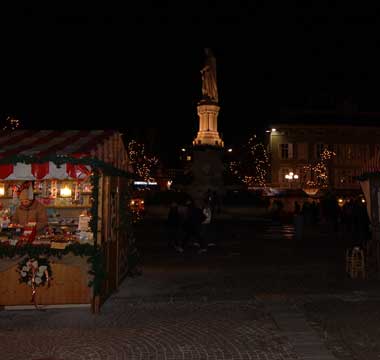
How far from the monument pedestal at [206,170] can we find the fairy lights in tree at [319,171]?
48.3ft

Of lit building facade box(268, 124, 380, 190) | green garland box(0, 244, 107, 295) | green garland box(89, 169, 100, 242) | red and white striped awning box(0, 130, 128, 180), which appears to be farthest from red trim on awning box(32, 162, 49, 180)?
lit building facade box(268, 124, 380, 190)

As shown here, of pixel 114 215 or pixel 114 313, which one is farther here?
pixel 114 215

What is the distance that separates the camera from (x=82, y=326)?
7250 mm

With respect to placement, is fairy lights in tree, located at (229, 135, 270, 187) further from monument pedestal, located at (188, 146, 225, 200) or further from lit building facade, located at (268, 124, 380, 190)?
monument pedestal, located at (188, 146, 225, 200)

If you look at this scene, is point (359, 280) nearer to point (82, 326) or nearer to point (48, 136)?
point (82, 326)

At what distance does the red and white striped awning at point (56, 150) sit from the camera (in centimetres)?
818

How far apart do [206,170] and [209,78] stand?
32.4 feet

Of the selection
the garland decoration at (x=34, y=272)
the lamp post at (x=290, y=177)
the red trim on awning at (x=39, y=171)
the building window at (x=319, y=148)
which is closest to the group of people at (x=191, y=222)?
the red trim on awning at (x=39, y=171)

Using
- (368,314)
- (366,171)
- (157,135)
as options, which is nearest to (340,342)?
(368,314)

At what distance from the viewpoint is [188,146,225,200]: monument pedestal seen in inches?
1786

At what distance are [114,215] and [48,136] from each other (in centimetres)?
229

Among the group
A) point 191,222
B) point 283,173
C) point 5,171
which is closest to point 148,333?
point 5,171

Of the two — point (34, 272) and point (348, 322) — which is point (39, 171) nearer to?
point (34, 272)

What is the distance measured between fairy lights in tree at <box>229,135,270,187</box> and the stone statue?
14.5 metres
